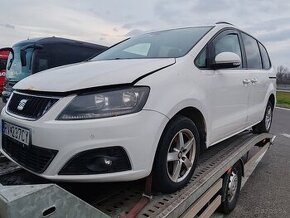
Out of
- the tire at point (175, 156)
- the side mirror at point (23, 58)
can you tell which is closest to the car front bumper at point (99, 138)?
the tire at point (175, 156)

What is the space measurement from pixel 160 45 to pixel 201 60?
53 cm

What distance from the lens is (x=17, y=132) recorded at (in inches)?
101

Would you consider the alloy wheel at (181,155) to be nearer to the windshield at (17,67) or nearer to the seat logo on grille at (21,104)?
the seat logo on grille at (21,104)

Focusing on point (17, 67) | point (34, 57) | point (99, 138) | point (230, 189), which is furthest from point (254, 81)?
point (17, 67)

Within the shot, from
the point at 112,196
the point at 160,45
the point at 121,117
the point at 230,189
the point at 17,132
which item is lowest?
the point at 230,189

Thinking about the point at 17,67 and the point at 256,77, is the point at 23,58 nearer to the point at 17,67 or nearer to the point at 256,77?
the point at 17,67

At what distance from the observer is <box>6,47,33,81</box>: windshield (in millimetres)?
8859

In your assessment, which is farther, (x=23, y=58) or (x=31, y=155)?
(x=23, y=58)

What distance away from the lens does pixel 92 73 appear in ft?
8.46

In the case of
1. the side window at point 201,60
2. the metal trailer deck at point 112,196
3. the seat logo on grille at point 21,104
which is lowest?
the metal trailer deck at point 112,196

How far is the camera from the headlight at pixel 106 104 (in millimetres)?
2375

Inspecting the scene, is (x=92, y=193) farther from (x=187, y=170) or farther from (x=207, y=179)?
(x=207, y=179)

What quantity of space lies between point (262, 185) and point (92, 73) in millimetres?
3464

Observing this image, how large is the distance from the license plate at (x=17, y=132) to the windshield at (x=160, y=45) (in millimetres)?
1322
